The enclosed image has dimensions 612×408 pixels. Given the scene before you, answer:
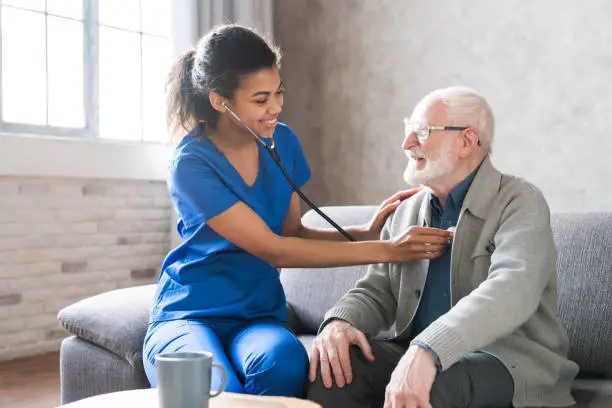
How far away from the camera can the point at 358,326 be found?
1.70m

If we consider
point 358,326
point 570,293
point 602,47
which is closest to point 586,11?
point 602,47

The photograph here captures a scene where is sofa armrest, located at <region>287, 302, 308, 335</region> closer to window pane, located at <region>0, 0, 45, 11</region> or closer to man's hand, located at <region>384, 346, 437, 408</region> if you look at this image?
man's hand, located at <region>384, 346, 437, 408</region>

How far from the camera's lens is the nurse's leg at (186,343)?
60.1 inches

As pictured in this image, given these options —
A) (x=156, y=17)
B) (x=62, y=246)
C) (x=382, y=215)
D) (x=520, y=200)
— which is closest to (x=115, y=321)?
(x=382, y=215)

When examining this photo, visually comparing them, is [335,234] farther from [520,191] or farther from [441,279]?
[520,191]

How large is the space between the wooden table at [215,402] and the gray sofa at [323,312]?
68cm

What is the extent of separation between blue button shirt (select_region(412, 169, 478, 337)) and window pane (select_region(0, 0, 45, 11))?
2602 mm

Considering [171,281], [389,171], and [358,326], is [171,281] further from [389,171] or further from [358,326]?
[389,171]

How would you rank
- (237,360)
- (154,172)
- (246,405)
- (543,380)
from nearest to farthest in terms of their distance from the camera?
(246,405) < (543,380) < (237,360) < (154,172)

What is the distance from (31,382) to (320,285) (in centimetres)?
141

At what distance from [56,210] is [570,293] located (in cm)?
250

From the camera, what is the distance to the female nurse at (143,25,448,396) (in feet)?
5.45

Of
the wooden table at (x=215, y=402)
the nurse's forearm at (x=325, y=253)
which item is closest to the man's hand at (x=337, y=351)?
the nurse's forearm at (x=325, y=253)

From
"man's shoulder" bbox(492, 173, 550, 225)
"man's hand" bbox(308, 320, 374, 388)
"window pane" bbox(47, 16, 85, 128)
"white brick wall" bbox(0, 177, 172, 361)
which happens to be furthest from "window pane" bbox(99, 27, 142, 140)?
"man's shoulder" bbox(492, 173, 550, 225)
